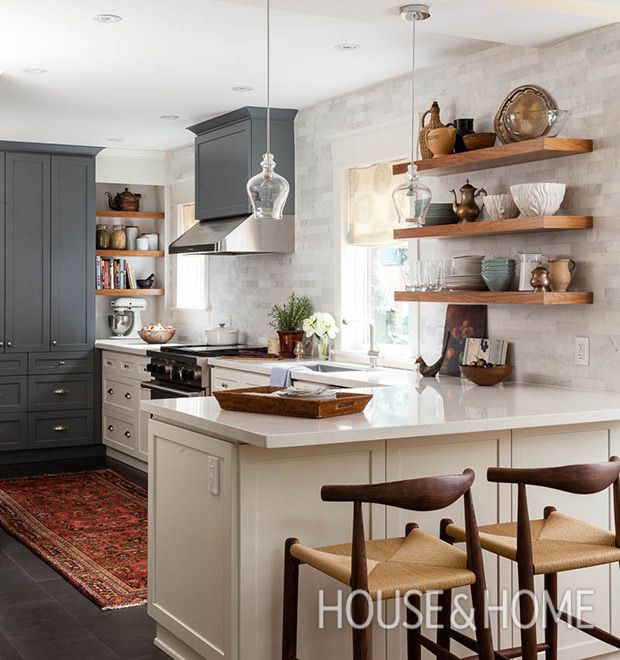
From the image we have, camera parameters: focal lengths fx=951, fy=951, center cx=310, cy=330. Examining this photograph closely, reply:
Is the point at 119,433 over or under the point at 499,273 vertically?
under

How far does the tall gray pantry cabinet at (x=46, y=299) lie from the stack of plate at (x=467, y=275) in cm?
404

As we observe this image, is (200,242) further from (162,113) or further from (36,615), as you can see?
(36,615)

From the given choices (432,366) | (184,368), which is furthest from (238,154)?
(432,366)

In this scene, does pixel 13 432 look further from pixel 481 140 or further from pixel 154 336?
pixel 481 140

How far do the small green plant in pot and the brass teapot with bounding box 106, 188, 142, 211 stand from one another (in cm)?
265

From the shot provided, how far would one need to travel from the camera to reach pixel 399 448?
325cm

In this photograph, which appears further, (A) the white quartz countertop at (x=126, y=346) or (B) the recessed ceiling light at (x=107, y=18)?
(A) the white quartz countertop at (x=126, y=346)

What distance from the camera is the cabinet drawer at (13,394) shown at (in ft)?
24.3

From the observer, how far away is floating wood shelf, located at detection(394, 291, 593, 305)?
13.1ft

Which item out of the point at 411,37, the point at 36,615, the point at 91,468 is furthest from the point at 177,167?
the point at 36,615

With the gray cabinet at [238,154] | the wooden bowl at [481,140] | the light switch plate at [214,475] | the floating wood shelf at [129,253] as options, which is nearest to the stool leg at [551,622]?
the light switch plate at [214,475]

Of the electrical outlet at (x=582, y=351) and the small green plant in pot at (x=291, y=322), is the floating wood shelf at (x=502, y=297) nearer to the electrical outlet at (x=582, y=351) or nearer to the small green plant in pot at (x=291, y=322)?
the electrical outlet at (x=582, y=351)

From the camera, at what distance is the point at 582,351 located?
163 inches

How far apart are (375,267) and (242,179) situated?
3.81 feet
